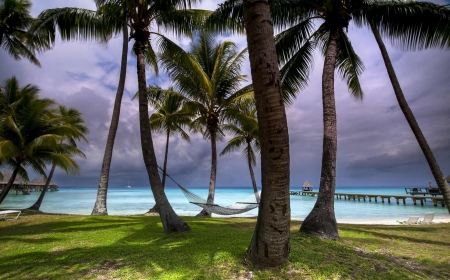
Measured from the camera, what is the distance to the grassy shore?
313cm

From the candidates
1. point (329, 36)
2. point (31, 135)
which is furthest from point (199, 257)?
point (31, 135)

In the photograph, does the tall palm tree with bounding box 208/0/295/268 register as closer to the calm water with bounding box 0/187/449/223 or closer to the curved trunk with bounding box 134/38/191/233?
the curved trunk with bounding box 134/38/191/233

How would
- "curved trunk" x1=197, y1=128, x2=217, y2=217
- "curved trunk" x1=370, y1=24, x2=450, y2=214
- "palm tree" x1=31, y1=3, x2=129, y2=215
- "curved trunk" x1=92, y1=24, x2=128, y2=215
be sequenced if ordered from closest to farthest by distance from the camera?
Result: "curved trunk" x1=370, y1=24, x2=450, y2=214
"palm tree" x1=31, y1=3, x2=129, y2=215
"curved trunk" x1=92, y1=24, x2=128, y2=215
"curved trunk" x1=197, y1=128, x2=217, y2=217

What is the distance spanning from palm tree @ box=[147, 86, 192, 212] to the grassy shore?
6.48 meters

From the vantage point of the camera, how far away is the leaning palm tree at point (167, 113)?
11248mm

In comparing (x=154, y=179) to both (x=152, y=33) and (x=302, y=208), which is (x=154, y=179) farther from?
(x=302, y=208)

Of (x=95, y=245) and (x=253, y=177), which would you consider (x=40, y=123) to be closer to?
(x=95, y=245)

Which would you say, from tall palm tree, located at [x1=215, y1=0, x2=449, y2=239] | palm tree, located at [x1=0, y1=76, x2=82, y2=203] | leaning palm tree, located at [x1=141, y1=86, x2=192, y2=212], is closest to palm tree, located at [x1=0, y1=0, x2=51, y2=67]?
palm tree, located at [x1=0, y1=76, x2=82, y2=203]

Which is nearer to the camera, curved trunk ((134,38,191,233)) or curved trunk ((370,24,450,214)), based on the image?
curved trunk ((134,38,191,233))

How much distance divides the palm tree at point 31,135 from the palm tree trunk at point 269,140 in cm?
870

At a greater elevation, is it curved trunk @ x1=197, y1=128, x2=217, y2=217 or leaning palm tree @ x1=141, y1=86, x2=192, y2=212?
leaning palm tree @ x1=141, y1=86, x2=192, y2=212

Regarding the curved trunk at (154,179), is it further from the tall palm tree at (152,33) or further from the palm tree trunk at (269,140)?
the palm tree trunk at (269,140)

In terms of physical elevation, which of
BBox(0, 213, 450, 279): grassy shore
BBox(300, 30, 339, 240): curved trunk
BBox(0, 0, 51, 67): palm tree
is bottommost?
BBox(0, 213, 450, 279): grassy shore

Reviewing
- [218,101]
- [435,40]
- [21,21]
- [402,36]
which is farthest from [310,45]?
[21,21]
